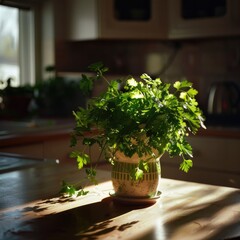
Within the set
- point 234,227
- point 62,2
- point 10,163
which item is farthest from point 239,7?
point 234,227

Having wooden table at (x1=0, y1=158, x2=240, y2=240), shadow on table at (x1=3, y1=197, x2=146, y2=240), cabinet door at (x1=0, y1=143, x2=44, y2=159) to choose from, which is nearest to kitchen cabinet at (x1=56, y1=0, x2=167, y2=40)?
cabinet door at (x1=0, y1=143, x2=44, y2=159)

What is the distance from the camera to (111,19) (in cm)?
333

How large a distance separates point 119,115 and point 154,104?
81 millimetres

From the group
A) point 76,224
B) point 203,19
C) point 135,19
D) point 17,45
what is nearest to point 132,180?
point 76,224

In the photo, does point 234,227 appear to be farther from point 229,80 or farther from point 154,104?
point 229,80

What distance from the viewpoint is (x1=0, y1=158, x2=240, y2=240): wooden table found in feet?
3.09

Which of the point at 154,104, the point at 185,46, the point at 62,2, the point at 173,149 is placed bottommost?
the point at 173,149

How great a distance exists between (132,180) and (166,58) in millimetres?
2649

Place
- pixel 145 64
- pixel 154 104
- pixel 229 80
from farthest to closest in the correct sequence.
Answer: pixel 145 64, pixel 229 80, pixel 154 104

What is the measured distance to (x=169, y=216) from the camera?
1067 millimetres

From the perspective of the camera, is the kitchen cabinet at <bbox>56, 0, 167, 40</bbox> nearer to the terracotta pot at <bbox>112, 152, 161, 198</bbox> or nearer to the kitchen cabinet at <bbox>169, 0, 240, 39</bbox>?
the kitchen cabinet at <bbox>169, 0, 240, 39</bbox>

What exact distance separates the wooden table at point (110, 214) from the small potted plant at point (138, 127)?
0.06 meters

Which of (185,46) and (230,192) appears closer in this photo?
(230,192)

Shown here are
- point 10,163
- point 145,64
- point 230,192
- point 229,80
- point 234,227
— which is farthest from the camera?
point 145,64
